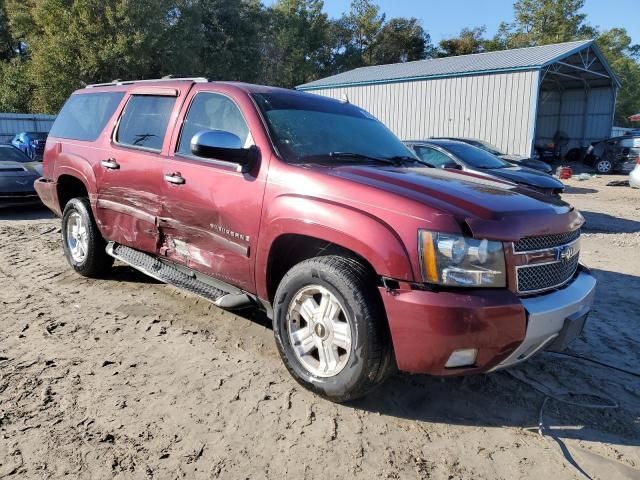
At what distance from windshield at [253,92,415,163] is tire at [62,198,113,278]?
242cm

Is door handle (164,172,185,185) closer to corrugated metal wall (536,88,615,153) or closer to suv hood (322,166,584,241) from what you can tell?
suv hood (322,166,584,241)

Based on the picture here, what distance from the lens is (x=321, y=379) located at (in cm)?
314

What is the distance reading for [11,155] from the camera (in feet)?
36.2

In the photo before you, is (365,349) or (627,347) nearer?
(365,349)

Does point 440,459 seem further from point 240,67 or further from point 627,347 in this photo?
point 240,67

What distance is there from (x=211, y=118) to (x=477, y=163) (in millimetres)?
6903

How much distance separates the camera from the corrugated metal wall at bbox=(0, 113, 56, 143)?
77.1 feet

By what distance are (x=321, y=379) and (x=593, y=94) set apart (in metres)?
30.2

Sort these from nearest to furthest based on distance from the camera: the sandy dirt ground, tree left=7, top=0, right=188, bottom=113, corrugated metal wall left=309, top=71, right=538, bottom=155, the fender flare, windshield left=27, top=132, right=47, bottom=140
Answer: the sandy dirt ground → the fender flare → windshield left=27, top=132, right=47, bottom=140 → corrugated metal wall left=309, top=71, right=538, bottom=155 → tree left=7, top=0, right=188, bottom=113

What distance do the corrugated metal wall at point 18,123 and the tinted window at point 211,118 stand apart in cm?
2286

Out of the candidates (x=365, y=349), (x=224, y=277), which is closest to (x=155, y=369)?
(x=224, y=277)

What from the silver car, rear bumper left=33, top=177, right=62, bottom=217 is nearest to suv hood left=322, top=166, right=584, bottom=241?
rear bumper left=33, top=177, right=62, bottom=217

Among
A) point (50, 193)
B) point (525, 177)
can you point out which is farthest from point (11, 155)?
point (525, 177)

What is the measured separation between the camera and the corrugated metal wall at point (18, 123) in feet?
77.1
